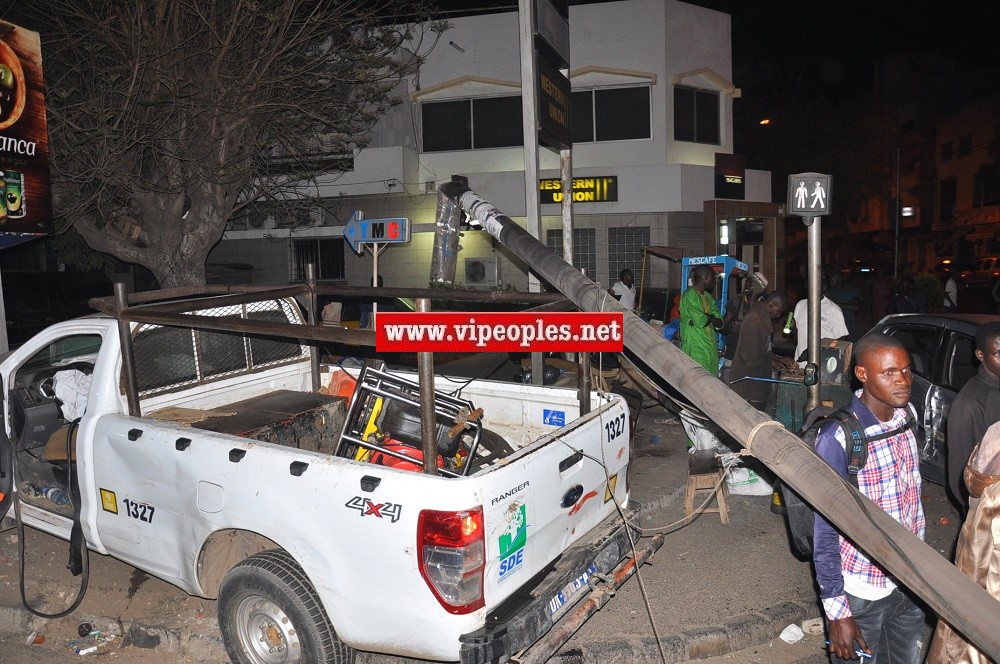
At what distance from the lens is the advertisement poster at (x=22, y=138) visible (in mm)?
8227

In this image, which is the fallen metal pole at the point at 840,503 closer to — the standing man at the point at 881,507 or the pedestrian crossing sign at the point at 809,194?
the standing man at the point at 881,507

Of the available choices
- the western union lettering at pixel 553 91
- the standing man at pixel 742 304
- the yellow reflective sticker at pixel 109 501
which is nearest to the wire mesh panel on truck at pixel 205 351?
the yellow reflective sticker at pixel 109 501

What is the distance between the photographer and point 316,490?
3287 millimetres

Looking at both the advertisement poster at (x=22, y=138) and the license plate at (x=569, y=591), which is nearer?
the license plate at (x=569, y=591)

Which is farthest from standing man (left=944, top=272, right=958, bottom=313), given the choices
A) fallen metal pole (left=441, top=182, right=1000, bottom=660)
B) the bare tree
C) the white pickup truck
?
fallen metal pole (left=441, top=182, right=1000, bottom=660)

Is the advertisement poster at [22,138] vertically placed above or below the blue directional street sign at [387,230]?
above

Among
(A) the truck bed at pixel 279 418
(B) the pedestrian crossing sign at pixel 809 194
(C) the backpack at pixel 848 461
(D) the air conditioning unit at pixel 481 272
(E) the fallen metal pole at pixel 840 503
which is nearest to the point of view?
(E) the fallen metal pole at pixel 840 503

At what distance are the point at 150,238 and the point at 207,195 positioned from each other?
1.13 metres

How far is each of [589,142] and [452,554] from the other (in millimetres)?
18625

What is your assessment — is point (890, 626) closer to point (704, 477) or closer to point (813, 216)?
point (704, 477)

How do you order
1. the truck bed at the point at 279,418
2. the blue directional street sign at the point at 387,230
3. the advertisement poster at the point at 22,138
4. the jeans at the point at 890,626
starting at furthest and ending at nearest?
the blue directional street sign at the point at 387,230
the advertisement poster at the point at 22,138
the truck bed at the point at 279,418
the jeans at the point at 890,626

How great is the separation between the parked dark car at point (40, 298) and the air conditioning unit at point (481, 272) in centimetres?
1031

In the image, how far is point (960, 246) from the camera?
40250 mm

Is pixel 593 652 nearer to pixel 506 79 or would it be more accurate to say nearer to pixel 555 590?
pixel 555 590
